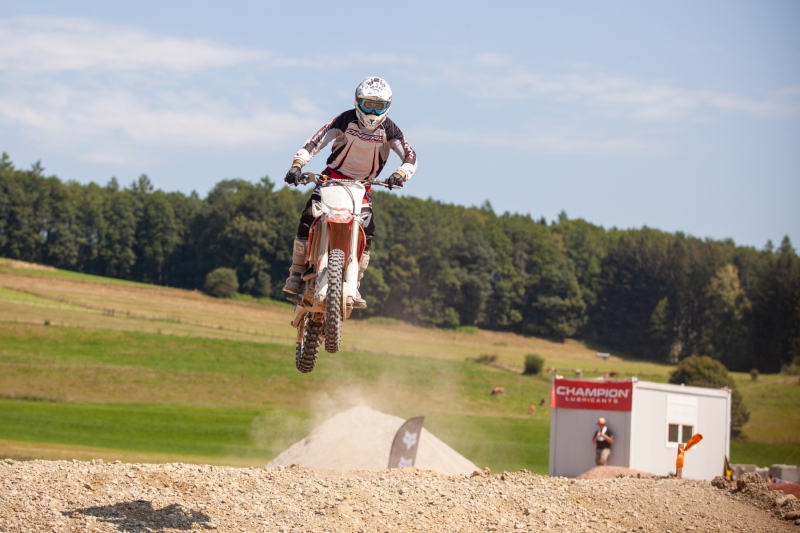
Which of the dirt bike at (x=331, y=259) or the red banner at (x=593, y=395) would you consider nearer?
the dirt bike at (x=331, y=259)

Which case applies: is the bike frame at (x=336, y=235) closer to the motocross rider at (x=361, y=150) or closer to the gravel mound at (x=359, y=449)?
the motocross rider at (x=361, y=150)

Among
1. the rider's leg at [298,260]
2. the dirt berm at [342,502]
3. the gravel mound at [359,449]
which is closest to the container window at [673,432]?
the gravel mound at [359,449]

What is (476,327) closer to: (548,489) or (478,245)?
(478,245)

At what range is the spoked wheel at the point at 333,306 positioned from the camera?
1141cm

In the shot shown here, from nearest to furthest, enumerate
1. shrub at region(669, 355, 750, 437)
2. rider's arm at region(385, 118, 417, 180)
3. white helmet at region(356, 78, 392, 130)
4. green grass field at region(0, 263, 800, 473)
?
white helmet at region(356, 78, 392, 130), rider's arm at region(385, 118, 417, 180), green grass field at region(0, 263, 800, 473), shrub at region(669, 355, 750, 437)

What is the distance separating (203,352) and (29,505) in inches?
2334

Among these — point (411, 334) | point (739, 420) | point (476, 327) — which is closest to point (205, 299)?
point (411, 334)

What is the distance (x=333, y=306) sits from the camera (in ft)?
37.5

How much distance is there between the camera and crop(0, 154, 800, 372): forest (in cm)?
10731

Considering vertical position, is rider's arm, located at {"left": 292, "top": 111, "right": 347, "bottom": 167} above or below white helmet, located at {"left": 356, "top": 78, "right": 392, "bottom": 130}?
below

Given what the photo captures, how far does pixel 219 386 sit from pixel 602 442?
39445 mm

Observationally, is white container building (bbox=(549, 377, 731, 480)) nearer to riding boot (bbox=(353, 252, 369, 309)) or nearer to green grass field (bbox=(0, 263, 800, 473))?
green grass field (bbox=(0, 263, 800, 473))

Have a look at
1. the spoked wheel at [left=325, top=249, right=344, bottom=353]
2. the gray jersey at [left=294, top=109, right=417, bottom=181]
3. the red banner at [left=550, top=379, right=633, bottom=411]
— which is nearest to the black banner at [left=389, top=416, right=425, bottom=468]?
the red banner at [left=550, top=379, right=633, bottom=411]

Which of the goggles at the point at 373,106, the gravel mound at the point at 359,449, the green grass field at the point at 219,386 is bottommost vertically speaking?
the green grass field at the point at 219,386
